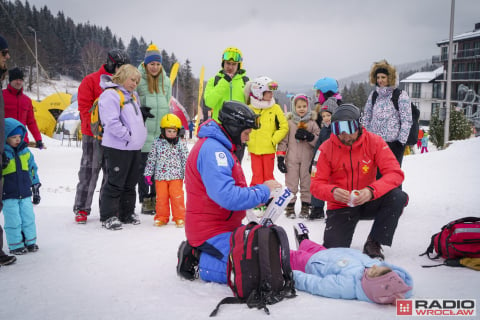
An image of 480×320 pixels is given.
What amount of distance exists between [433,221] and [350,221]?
6.17 ft

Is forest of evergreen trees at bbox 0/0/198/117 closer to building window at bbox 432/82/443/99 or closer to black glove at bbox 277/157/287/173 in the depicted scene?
building window at bbox 432/82/443/99

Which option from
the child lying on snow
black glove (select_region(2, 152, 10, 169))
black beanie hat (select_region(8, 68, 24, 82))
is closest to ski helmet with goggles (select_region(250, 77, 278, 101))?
the child lying on snow

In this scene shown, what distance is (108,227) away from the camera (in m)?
4.88

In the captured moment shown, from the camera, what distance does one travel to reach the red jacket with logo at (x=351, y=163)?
3.80m

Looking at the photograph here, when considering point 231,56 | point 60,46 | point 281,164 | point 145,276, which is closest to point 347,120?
point 281,164

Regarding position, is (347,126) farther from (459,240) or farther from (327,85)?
(327,85)

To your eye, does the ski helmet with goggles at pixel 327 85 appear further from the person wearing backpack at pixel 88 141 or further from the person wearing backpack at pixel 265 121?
the person wearing backpack at pixel 88 141

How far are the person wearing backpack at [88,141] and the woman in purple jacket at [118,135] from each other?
287mm

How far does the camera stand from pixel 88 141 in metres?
5.16

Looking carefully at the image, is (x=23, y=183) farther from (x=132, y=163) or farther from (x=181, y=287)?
(x=181, y=287)

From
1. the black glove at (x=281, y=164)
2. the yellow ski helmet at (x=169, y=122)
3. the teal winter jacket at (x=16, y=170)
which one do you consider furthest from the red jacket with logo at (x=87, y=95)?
the black glove at (x=281, y=164)

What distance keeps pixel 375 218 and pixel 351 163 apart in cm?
61

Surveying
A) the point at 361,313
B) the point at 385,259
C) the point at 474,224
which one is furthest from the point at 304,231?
the point at 474,224

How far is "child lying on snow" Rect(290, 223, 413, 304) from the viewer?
248cm
